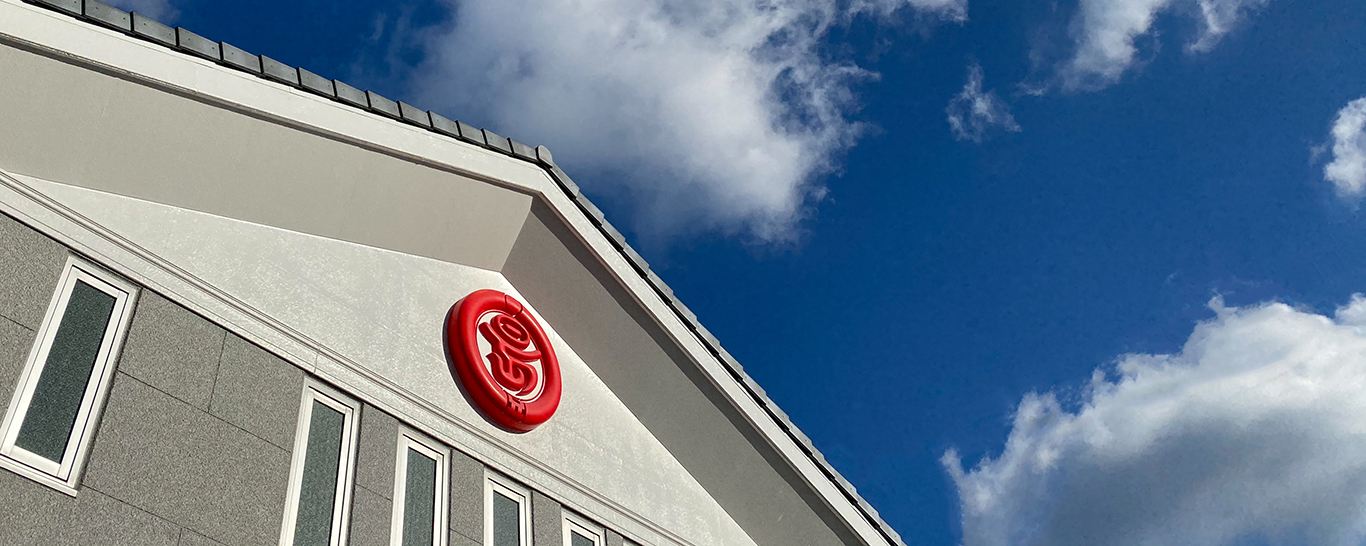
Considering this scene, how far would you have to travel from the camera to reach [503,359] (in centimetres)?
1094

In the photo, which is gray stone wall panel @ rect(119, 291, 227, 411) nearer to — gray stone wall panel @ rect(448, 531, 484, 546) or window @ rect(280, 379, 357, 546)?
window @ rect(280, 379, 357, 546)

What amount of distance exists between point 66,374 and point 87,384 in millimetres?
162

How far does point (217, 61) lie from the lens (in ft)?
28.0

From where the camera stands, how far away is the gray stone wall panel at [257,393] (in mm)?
8102

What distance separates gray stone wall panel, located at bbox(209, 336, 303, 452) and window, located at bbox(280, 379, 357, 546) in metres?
0.15

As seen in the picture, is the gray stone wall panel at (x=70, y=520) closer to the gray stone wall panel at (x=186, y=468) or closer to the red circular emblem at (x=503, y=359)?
the gray stone wall panel at (x=186, y=468)

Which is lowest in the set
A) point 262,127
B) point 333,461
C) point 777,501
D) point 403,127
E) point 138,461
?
point 138,461

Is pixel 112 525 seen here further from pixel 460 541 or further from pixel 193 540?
pixel 460 541

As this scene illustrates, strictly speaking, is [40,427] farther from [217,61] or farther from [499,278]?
[499,278]

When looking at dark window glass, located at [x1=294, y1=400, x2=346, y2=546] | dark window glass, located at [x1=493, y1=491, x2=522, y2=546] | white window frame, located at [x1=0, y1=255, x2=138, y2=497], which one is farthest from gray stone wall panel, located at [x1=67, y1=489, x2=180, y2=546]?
dark window glass, located at [x1=493, y1=491, x2=522, y2=546]

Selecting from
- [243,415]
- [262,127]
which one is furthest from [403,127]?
[243,415]

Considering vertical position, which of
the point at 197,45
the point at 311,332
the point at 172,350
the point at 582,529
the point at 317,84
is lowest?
the point at 582,529

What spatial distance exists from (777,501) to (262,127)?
328 inches

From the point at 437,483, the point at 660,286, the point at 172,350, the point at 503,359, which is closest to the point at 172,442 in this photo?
the point at 172,350
